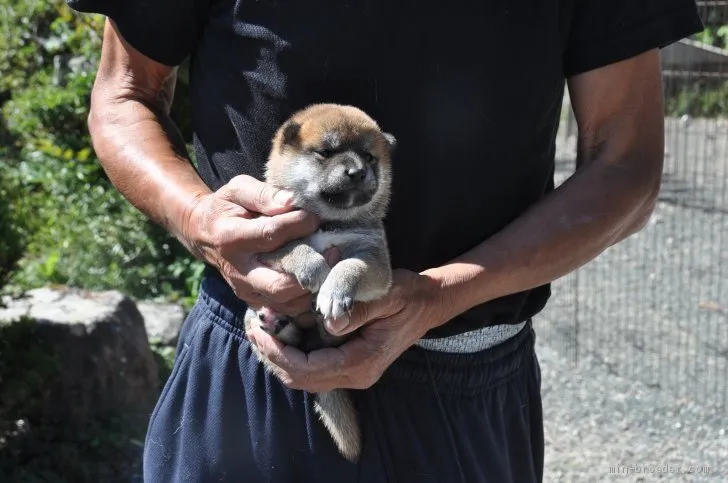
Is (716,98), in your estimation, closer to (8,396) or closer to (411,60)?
(8,396)

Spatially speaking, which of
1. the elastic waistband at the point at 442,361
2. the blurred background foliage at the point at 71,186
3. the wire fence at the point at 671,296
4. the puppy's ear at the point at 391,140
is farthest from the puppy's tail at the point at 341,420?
the wire fence at the point at 671,296

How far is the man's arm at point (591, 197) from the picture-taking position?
2.13m

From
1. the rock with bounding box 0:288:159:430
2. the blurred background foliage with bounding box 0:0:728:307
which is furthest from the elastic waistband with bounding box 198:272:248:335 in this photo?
the blurred background foliage with bounding box 0:0:728:307

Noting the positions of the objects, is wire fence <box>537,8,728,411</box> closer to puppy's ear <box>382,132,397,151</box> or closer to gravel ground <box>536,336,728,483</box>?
gravel ground <box>536,336,728,483</box>

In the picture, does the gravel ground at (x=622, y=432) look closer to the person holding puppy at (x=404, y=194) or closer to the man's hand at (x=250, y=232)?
the person holding puppy at (x=404, y=194)

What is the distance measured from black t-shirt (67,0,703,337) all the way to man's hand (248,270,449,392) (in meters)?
0.20

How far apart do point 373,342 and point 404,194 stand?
15.1 inches

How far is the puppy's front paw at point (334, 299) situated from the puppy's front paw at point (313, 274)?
0.03 meters

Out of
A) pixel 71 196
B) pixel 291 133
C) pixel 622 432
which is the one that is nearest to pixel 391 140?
pixel 291 133

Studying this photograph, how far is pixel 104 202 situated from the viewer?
802 cm

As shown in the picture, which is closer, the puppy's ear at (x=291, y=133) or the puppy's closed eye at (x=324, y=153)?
the puppy's ear at (x=291, y=133)

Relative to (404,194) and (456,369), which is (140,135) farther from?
(456,369)

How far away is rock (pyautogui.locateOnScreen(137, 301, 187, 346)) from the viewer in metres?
6.44

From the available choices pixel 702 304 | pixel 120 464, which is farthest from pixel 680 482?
pixel 120 464
